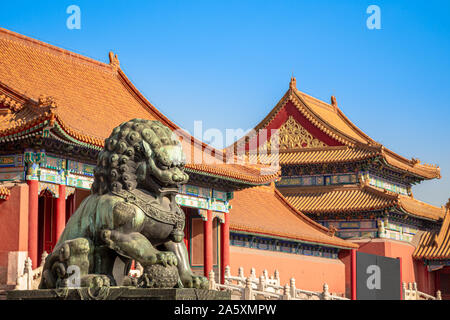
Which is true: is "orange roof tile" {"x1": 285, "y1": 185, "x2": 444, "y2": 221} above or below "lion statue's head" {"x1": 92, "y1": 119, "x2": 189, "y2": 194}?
above

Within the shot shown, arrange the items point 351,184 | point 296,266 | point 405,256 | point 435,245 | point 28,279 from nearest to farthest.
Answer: point 28,279
point 296,266
point 405,256
point 435,245
point 351,184

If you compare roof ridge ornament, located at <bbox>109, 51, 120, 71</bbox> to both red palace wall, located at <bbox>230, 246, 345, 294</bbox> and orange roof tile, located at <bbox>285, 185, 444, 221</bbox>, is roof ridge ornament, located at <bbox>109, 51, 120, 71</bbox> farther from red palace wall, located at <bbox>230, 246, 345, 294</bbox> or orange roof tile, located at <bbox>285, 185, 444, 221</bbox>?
orange roof tile, located at <bbox>285, 185, 444, 221</bbox>

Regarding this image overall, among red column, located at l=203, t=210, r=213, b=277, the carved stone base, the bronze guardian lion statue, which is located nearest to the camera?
the carved stone base

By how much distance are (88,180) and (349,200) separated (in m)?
18.7

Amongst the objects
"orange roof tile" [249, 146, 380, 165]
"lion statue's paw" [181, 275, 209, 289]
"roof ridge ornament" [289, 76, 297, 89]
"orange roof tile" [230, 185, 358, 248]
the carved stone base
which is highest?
"roof ridge ornament" [289, 76, 297, 89]

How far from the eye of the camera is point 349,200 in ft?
122

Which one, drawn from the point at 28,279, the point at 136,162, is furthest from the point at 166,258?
the point at 28,279

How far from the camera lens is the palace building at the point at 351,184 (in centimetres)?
3672

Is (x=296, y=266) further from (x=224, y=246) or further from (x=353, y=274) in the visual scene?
(x=224, y=246)

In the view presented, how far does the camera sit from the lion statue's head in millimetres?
7566

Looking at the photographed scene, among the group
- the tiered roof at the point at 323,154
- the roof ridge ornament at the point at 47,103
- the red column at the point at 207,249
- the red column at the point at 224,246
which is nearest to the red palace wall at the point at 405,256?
the tiered roof at the point at 323,154

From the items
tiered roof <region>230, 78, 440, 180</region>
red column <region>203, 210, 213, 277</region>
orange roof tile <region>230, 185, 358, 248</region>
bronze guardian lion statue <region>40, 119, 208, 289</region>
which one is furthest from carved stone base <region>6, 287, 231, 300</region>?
tiered roof <region>230, 78, 440, 180</region>

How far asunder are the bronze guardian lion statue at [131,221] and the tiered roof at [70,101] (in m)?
10.6

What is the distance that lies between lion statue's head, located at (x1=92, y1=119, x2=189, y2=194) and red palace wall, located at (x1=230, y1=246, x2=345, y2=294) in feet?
66.8
